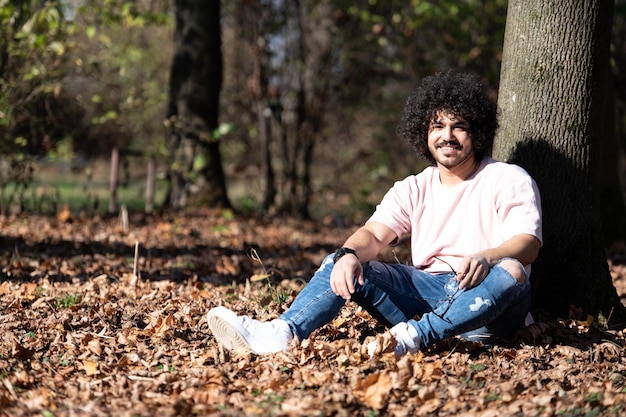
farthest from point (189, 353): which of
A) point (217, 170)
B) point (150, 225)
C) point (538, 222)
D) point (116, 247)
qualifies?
point (217, 170)

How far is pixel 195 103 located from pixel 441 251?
6599mm

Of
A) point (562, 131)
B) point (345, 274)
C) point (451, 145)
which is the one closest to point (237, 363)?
point (345, 274)

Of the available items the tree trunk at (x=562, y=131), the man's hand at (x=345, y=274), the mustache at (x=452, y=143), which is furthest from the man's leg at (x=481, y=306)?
the tree trunk at (x=562, y=131)

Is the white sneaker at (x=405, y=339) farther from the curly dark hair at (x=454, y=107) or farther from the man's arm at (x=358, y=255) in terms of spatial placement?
the curly dark hair at (x=454, y=107)

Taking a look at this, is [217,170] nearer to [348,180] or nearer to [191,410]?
[348,180]

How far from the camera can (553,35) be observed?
467 centimetres

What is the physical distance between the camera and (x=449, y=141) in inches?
166

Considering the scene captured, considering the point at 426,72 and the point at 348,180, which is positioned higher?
the point at 426,72

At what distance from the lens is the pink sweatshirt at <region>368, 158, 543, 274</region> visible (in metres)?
3.99

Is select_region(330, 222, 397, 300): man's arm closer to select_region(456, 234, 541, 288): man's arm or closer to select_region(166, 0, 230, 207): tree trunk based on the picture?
select_region(456, 234, 541, 288): man's arm

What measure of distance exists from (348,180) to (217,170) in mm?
5786

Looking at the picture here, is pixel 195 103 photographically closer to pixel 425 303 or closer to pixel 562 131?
pixel 562 131

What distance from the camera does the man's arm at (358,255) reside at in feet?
12.8

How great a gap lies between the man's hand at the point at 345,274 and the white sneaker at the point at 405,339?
29 cm
